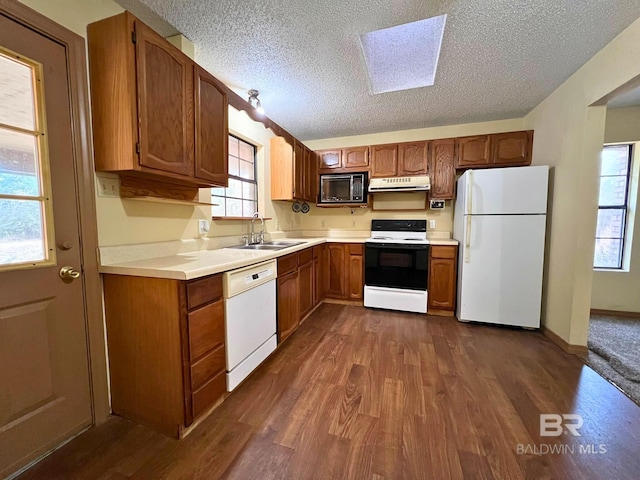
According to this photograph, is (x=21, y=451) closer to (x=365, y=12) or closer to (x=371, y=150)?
(x=365, y=12)

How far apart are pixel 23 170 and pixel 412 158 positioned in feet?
11.5

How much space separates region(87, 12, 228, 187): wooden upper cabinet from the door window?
0.23m

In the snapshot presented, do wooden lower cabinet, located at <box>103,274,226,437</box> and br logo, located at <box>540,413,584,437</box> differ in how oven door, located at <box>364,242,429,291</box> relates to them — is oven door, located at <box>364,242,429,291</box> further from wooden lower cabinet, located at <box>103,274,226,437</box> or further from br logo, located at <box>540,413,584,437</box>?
wooden lower cabinet, located at <box>103,274,226,437</box>

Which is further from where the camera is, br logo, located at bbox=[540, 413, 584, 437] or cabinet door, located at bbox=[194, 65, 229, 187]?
cabinet door, located at bbox=[194, 65, 229, 187]

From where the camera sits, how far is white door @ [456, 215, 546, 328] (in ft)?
8.56

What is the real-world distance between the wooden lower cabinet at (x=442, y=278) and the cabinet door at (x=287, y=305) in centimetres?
171

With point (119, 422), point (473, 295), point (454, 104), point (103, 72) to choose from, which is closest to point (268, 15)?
point (103, 72)

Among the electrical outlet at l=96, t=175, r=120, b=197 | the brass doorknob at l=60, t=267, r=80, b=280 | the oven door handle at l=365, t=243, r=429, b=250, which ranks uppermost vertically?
the electrical outlet at l=96, t=175, r=120, b=197

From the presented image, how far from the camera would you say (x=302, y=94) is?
8.53 feet

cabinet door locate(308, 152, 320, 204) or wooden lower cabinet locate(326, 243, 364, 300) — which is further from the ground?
cabinet door locate(308, 152, 320, 204)

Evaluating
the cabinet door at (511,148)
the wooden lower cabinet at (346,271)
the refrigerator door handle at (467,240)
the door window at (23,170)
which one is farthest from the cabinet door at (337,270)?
the door window at (23,170)

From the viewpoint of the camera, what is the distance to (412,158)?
3.39 metres

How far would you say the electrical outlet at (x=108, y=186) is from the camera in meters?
1.41

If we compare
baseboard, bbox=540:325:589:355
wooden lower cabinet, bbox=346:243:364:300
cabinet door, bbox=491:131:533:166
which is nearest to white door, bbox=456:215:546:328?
baseboard, bbox=540:325:589:355
